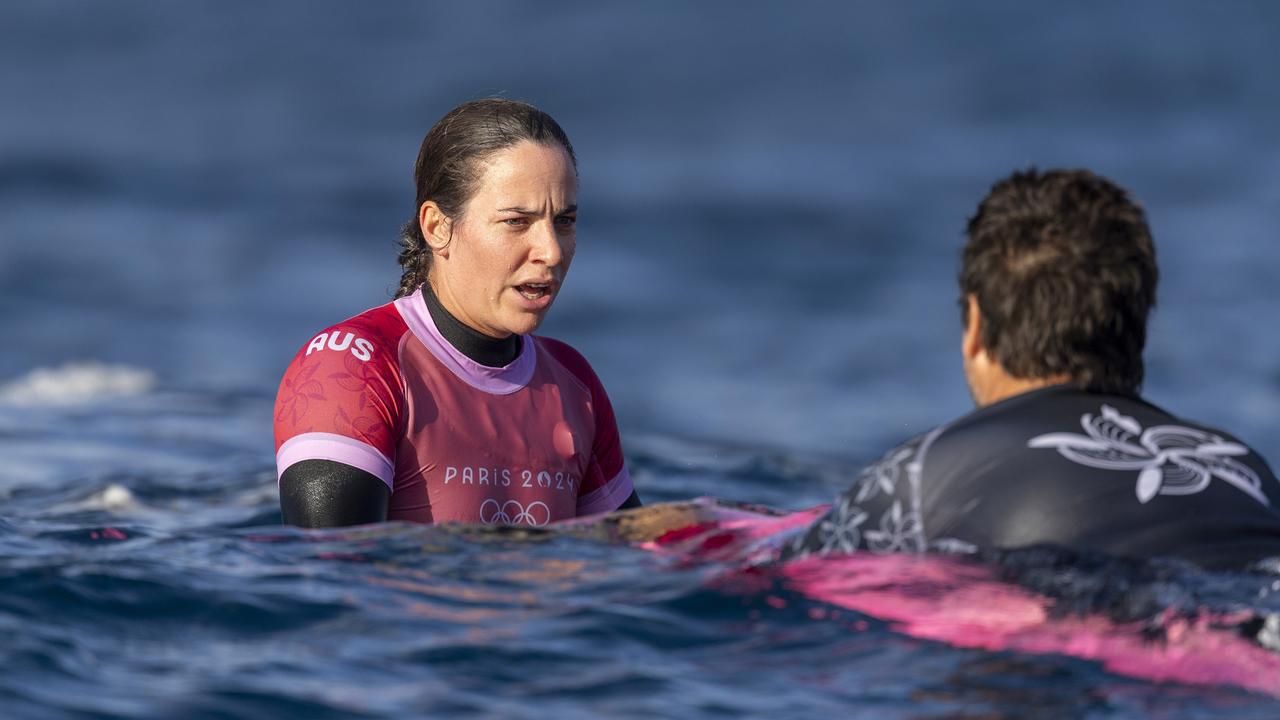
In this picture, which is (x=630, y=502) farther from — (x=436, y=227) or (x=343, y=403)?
(x=343, y=403)

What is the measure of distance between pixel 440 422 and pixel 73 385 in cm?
906

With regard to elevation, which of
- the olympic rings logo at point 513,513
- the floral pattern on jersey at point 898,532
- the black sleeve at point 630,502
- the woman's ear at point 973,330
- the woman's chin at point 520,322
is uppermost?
the woman's chin at point 520,322

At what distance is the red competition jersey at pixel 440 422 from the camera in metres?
5.08

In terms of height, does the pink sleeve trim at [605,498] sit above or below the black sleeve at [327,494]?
above

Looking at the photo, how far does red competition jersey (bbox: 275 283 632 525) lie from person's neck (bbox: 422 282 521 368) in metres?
0.03

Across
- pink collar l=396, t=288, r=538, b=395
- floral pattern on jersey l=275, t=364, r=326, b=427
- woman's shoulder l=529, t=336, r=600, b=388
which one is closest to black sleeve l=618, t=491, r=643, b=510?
woman's shoulder l=529, t=336, r=600, b=388

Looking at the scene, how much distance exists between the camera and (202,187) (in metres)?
22.0

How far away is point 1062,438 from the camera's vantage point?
13.1 ft

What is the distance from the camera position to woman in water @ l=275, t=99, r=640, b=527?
5.13 metres

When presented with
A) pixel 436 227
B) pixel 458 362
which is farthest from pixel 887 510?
pixel 436 227

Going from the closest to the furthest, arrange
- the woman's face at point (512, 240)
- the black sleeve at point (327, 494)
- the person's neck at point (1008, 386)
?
1. the person's neck at point (1008, 386)
2. the black sleeve at point (327, 494)
3. the woman's face at point (512, 240)

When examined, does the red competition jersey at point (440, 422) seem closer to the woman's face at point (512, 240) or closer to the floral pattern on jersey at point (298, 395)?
the floral pattern on jersey at point (298, 395)

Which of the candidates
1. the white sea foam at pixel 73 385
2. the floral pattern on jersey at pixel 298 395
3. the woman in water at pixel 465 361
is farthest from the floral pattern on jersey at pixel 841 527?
the white sea foam at pixel 73 385

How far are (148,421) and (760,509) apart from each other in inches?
299
